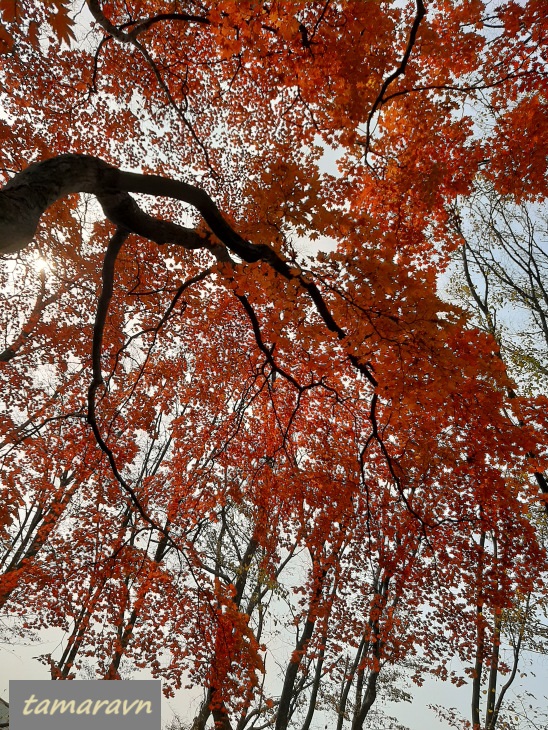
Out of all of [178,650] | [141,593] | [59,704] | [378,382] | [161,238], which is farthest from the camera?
[178,650]

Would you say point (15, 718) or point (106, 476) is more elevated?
point (106, 476)

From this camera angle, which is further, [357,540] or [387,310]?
[357,540]

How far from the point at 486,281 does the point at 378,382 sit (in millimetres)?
10870

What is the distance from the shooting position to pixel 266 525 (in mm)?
11445

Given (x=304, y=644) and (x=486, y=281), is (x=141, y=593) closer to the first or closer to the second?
(x=304, y=644)

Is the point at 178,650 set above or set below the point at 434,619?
below

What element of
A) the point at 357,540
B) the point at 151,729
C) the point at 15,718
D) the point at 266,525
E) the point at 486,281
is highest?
the point at 486,281

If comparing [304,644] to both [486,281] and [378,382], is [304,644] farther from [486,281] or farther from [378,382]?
[486,281]

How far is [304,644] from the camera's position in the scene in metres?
11.0

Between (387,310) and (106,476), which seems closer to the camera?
(387,310)

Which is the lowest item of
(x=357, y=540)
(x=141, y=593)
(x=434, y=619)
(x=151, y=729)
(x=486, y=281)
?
(x=151, y=729)

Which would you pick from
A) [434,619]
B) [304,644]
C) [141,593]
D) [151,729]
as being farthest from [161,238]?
[434,619]

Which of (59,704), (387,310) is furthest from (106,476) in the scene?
(387,310)

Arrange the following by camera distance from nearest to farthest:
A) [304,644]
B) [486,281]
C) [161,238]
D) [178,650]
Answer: [161,238], [178,650], [304,644], [486,281]
